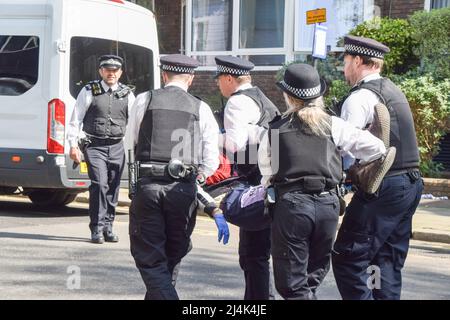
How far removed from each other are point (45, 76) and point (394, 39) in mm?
7063

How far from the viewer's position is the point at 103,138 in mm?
9438

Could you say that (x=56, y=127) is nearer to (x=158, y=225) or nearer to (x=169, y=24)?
(x=158, y=225)

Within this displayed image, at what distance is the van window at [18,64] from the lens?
451 inches

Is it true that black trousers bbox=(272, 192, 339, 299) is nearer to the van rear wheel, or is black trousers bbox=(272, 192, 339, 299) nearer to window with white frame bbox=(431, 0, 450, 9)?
the van rear wheel

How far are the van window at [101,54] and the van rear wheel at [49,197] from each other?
6.01 feet

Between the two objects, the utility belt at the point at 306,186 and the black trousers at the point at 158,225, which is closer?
the utility belt at the point at 306,186

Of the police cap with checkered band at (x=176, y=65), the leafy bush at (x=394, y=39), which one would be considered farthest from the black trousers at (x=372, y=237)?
the leafy bush at (x=394, y=39)

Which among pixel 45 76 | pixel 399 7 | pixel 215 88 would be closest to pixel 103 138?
pixel 45 76

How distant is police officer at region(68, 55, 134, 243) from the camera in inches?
369

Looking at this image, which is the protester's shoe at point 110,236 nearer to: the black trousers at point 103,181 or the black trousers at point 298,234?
the black trousers at point 103,181
